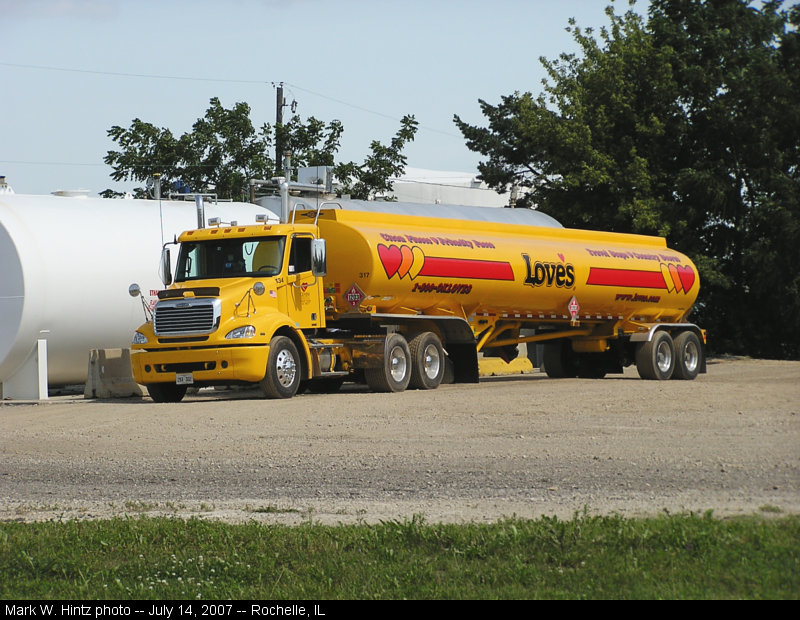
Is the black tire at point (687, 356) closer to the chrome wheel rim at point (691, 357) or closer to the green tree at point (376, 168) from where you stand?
the chrome wheel rim at point (691, 357)

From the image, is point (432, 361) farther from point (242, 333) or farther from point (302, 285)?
point (242, 333)

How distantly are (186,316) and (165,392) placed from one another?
1523 mm

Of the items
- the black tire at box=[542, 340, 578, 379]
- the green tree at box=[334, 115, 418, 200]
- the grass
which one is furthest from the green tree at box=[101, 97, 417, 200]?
the grass

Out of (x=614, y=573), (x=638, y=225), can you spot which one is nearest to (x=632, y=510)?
(x=614, y=573)

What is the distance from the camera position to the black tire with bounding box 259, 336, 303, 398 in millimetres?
20719

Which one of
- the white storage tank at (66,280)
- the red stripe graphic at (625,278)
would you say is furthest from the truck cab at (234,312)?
the red stripe graphic at (625,278)

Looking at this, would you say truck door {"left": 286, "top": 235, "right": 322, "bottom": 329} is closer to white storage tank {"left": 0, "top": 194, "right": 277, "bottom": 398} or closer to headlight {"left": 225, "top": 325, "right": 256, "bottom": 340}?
headlight {"left": 225, "top": 325, "right": 256, "bottom": 340}

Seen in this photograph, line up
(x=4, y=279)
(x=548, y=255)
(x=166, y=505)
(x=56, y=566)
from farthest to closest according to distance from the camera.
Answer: (x=548, y=255)
(x=4, y=279)
(x=166, y=505)
(x=56, y=566)

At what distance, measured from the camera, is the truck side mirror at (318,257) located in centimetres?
2131

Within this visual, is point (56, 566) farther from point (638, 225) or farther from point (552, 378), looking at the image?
point (638, 225)

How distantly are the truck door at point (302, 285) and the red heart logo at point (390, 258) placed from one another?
116 cm

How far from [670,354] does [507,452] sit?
15.9m

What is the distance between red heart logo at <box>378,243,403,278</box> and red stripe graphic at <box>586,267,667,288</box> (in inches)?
234

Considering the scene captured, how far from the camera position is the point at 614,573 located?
7.05 meters
